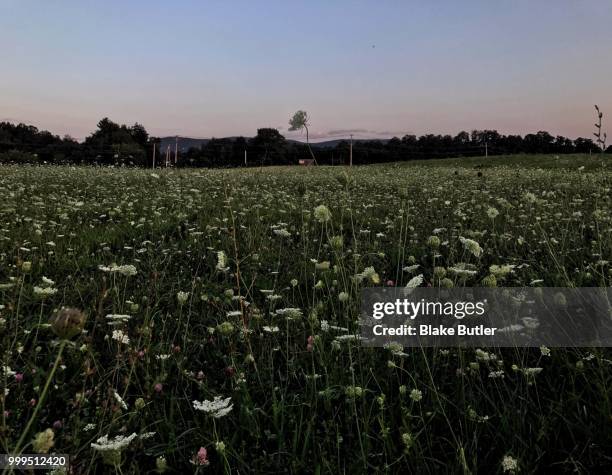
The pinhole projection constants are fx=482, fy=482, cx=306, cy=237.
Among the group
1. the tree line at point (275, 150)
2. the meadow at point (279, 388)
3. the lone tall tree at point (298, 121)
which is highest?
the tree line at point (275, 150)

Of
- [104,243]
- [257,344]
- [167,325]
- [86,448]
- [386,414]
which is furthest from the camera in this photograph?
[104,243]

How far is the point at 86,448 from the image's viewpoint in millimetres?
2115

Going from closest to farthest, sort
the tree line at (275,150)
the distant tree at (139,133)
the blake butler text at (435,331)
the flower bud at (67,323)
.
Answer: the flower bud at (67,323) < the blake butler text at (435,331) < the tree line at (275,150) < the distant tree at (139,133)

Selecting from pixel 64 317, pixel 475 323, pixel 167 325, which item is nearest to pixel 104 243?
pixel 167 325

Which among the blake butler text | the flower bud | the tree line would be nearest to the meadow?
the flower bud

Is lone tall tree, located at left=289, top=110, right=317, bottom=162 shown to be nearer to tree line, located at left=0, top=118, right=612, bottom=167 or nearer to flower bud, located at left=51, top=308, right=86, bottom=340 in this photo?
flower bud, located at left=51, top=308, right=86, bottom=340

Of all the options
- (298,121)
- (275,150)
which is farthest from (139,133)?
(298,121)

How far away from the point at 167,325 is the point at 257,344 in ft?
2.48

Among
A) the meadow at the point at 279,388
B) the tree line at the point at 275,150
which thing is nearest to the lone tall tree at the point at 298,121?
the meadow at the point at 279,388

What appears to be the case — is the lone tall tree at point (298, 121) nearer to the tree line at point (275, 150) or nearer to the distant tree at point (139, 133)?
the tree line at point (275, 150)

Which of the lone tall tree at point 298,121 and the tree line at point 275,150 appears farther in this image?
the tree line at point 275,150

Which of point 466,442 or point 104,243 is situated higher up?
point 104,243

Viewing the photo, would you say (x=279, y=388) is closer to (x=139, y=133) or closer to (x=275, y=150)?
(x=275, y=150)

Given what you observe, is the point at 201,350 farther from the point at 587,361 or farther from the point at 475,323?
the point at 587,361
